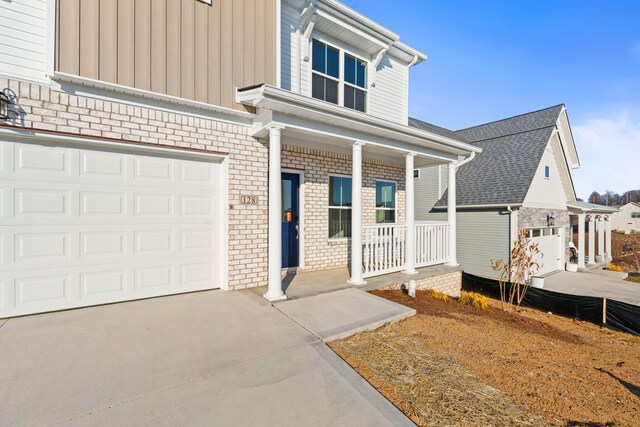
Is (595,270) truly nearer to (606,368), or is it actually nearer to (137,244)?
(606,368)

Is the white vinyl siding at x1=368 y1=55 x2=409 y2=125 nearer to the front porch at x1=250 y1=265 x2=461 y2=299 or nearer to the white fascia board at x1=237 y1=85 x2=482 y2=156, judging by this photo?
the white fascia board at x1=237 y1=85 x2=482 y2=156

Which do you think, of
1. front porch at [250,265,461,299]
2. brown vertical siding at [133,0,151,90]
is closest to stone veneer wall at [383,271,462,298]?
front porch at [250,265,461,299]

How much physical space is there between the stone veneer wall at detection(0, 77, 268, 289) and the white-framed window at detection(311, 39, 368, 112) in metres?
2.35

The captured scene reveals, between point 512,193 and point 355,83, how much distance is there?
6800 mm

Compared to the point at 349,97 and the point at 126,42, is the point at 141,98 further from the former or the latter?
the point at 349,97

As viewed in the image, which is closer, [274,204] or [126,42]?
[126,42]

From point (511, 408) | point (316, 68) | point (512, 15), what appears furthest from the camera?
point (512, 15)

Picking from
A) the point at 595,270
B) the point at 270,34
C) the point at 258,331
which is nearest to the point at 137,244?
the point at 258,331

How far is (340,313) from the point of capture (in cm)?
383

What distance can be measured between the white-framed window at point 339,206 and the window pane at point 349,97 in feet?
5.50

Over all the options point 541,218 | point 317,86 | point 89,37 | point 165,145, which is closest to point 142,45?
point 89,37

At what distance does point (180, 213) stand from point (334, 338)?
2.96 metres

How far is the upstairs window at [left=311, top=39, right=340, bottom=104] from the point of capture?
6285 mm

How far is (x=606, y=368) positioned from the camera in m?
3.35
